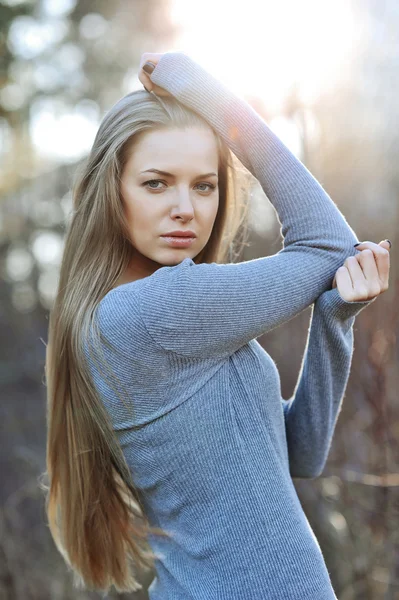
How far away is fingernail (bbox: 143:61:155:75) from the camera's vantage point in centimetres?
164

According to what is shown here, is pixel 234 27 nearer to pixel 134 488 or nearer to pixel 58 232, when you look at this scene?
pixel 134 488

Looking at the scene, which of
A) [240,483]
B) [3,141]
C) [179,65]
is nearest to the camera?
[240,483]

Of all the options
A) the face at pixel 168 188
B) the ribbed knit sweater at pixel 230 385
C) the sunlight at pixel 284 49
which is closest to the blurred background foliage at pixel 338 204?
the sunlight at pixel 284 49

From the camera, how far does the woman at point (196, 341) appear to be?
1.41 meters

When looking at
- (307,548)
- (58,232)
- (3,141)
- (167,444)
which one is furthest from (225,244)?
(58,232)

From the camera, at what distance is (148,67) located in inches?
64.6

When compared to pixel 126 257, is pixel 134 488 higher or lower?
lower

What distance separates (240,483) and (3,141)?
24.1 feet

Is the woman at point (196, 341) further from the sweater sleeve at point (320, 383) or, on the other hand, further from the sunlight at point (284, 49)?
the sunlight at point (284, 49)

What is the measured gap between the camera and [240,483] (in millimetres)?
1424

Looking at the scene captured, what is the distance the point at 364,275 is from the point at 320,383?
322mm

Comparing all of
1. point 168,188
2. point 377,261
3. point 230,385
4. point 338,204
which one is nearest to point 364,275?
point 377,261

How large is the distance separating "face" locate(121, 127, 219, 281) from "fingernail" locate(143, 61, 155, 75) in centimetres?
19

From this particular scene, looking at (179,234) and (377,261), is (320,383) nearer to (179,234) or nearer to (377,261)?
(377,261)
